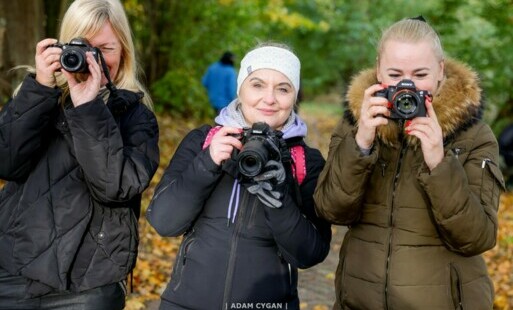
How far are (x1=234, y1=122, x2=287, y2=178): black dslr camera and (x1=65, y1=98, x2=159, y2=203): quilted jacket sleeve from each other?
48 cm

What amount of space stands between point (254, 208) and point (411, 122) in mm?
760

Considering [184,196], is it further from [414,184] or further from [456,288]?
[456,288]

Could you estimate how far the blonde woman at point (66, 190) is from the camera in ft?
8.84

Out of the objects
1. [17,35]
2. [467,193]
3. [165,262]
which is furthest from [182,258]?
[17,35]

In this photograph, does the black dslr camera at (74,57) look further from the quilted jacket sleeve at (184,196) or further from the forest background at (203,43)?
the forest background at (203,43)

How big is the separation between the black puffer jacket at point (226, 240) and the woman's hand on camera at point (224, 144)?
0.03 meters

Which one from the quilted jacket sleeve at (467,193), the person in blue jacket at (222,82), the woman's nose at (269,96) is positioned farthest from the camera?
the person in blue jacket at (222,82)

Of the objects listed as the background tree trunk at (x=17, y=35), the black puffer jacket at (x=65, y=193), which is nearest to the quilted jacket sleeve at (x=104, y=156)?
the black puffer jacket at (x=65, y=193)

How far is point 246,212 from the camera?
277 cm

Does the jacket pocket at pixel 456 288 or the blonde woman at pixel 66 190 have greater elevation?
the blonde woman at pixel 66 190

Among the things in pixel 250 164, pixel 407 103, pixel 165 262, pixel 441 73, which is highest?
pixel 441 73

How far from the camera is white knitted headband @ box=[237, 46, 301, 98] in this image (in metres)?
2.91

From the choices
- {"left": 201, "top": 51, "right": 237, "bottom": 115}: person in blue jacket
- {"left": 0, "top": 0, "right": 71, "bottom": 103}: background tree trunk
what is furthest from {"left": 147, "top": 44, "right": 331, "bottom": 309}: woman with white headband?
{"left": 201, "top": 51, "right": 237, "bottom": 115}: person in blue jacket

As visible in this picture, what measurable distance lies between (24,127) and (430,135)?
170 centimetres
